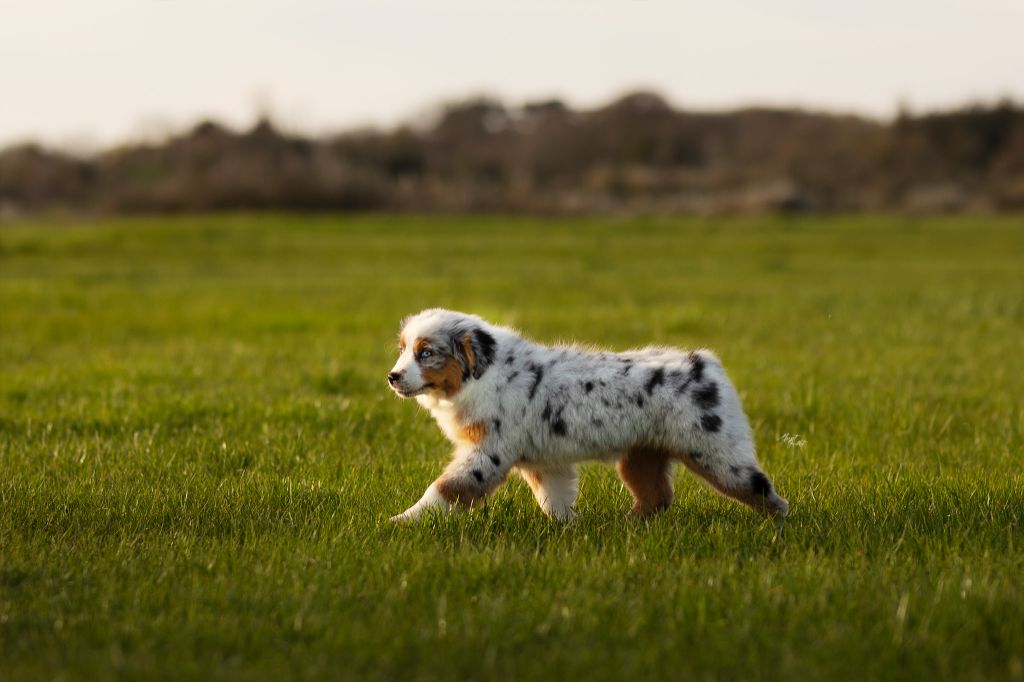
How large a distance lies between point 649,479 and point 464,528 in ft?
4.11

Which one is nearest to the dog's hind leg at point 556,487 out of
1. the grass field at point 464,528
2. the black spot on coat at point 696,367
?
the grass field at point 464,528

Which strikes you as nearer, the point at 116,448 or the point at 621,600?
the point at 621,600

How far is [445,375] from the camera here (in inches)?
233

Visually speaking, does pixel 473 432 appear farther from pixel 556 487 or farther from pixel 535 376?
pixel 556 487

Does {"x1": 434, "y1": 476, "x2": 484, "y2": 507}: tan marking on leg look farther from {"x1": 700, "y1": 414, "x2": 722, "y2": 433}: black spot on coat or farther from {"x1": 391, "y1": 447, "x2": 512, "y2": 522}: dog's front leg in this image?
{"x1": 700, "y1": 414, "x2": 722, "y2": 433}: black spot on coat

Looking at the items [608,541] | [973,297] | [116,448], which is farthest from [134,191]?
[608,541]

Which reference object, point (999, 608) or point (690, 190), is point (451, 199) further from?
point (999, 608)

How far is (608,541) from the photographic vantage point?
5.34 m

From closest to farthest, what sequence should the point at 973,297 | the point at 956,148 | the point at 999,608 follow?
the point at 999,608 < the point at 973,297 < the point at 956,148

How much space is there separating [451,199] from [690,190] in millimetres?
16284

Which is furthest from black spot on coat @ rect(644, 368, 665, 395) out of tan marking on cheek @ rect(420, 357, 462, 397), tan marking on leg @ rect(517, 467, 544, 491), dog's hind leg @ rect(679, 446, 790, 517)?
tan marking on cheek @ rect(420, 357, 462, 397)

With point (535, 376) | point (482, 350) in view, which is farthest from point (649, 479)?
point (482, 350)

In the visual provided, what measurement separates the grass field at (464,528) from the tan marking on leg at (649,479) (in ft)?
0.65

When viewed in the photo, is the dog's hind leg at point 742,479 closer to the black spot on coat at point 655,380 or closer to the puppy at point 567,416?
the puppy at point 567,416
